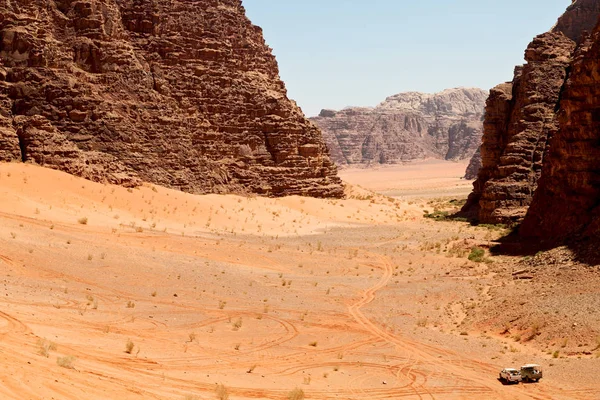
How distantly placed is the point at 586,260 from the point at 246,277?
10321mm

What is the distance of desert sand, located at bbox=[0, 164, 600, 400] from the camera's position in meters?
10.6

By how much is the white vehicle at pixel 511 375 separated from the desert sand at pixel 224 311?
0.16 meters

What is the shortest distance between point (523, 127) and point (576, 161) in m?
11.9

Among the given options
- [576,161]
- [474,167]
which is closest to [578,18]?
[576,161]

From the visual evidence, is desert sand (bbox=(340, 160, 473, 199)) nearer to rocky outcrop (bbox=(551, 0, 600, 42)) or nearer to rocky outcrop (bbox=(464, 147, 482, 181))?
rocky outcrop (bbox=(464, 147, 482, 181))

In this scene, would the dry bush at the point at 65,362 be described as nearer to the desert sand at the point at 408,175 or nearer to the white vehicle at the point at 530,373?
the white vehicle at the point at 530,373

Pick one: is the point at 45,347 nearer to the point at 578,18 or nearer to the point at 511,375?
the point at 511,375

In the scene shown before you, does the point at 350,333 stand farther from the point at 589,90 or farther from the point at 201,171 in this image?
the point at 201,171

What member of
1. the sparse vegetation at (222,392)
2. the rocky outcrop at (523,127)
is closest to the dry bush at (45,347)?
the sparse vegetation at (222,392)

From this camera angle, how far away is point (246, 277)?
69.3ft

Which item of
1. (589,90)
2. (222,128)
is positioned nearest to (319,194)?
(222,128)

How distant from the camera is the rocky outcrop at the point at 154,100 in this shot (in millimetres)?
34875

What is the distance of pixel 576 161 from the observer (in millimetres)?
25641

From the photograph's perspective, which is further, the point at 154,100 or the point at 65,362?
the point at 154,100
